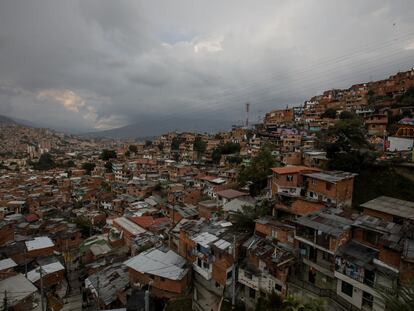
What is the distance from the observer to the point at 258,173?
26406mm

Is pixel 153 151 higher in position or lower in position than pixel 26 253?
higher

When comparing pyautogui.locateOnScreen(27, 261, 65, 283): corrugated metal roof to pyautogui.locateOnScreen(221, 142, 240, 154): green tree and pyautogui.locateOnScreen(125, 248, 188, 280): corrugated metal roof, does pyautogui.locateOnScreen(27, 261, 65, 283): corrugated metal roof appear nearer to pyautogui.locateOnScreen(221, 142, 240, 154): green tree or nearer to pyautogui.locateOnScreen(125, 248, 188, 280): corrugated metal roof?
pyautogui.locateOnScreen(125, 248, 188, 280): corrugated metal roof

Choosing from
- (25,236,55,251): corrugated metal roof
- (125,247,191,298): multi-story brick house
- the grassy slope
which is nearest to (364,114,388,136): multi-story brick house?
the grassy slope

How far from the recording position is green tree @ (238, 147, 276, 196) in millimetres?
26109

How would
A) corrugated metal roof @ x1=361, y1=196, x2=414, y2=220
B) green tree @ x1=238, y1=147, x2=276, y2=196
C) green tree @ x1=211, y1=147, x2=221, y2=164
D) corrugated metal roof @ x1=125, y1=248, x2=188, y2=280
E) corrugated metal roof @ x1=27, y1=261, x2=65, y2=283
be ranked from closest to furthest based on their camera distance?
corrugated metal roof @ x1=361, y1=196, x2=414, y2=220 < corrugated metal roof @ x1=125, y1=248, x2=188, y2=280 < corrugated metal roof @ x1=27, y1=261, x2=65, y2=283 < green tree @ x1=238, y1=147, x2=276, y2=196 < green tree @ x1=211, y1=147, x2=221, y2=164

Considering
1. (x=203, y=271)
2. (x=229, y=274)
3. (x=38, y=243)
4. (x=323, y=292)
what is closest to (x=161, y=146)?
(x=38, y=243)

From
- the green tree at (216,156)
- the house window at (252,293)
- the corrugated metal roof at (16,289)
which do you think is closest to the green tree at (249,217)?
the house window at (252,293)

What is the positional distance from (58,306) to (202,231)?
1263 centimetres

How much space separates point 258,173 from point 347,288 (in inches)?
609

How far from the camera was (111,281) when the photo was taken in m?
18.4

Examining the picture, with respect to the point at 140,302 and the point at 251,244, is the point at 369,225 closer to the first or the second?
the point at 251,244

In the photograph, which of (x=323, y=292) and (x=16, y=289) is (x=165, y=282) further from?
(x=16, y=289)

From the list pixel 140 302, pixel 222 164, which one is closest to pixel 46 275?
pixel 140 302

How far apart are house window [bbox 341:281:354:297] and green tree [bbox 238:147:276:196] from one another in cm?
1452
